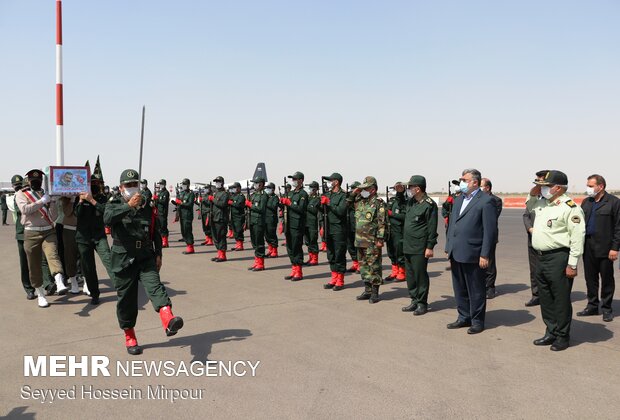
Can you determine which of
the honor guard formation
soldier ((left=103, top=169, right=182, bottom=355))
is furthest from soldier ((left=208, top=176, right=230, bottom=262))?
soldier ((left=103, top=169, right=182, bottom=355))

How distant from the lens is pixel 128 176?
5113mm

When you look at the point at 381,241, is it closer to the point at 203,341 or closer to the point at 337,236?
the point at 337,236

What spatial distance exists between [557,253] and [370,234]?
9.43ft

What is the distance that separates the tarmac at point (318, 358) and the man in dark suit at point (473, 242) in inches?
10.2

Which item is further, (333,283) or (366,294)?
(333,283)

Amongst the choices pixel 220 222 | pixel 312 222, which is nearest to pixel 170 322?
pixel 312 222

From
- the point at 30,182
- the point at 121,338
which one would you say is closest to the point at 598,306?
the point at 121,338

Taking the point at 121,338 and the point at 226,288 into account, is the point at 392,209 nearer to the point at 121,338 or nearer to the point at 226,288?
the point at 226,288

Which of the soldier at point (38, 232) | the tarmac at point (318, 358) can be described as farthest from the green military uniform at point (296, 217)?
the soldier at point (38, 232)

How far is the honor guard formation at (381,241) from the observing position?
4.93 meters

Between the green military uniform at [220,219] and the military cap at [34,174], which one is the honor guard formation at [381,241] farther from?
the green military uniform at [220,219]

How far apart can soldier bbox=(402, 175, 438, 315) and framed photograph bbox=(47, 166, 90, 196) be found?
15.3 feet

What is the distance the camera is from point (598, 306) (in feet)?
21.1

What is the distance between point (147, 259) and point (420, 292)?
3.72 m
